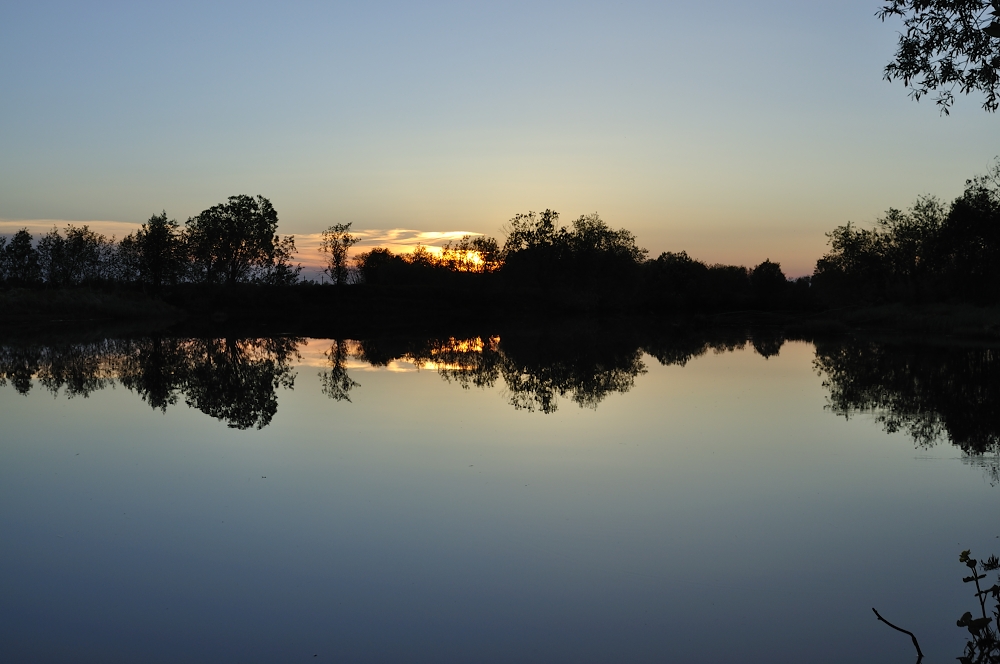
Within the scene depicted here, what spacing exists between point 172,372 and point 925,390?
17.0 meters

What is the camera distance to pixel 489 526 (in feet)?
21.7

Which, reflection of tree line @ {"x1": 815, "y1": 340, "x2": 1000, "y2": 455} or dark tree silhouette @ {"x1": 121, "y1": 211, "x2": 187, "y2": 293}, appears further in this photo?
dark tree silhouette @ {"x1": 121, "y1": 211, "x2": 187, "y2": 293}

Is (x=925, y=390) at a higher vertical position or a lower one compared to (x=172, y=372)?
higher

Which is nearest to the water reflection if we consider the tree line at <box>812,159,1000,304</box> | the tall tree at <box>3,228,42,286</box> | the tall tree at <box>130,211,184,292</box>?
the tree line at <box>812,159,1000,304</box>

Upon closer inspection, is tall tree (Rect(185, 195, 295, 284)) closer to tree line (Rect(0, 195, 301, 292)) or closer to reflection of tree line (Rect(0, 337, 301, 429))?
tree line (Rect(0, 195, 301, 292))

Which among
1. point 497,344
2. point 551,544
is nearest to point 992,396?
point 551,544

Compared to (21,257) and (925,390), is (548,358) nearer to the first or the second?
(925,390)

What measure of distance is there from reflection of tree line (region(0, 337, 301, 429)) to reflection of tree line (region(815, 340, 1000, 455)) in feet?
33.1

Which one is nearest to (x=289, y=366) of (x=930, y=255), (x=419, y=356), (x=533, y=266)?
(x=419, y=356)

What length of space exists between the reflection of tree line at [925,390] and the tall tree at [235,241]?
54.3 metres

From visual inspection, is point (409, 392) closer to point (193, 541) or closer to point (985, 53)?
point (193, 541)

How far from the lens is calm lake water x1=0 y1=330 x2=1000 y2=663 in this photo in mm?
4656

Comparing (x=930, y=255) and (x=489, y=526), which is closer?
(x=489, y=526)

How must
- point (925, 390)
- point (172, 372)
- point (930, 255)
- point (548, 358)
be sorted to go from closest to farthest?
point (925, 390) < point (172, 372) < point (548, 358) < point (930, 255)
